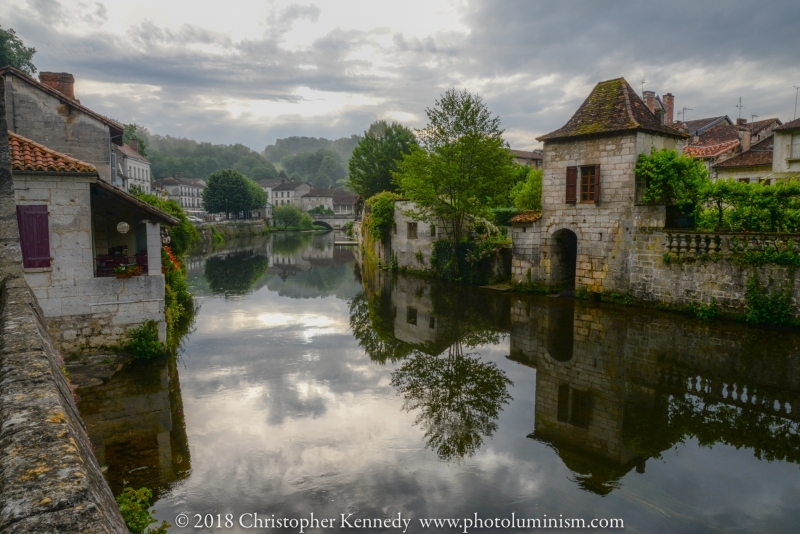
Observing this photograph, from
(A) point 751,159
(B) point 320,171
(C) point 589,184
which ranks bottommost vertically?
(C) point 589,184

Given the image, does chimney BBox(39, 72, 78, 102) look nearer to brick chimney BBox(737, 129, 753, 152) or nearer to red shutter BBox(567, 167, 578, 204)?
red shutter BBox(567, 167, 578, 204)

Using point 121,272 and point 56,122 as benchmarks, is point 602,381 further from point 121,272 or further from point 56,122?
point 56,122

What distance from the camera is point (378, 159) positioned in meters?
47.2

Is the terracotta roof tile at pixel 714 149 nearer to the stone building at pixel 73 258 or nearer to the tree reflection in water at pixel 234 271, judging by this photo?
the tree reflection in water at pixel 234 271

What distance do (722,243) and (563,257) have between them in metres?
6.88

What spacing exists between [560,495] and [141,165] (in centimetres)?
6887

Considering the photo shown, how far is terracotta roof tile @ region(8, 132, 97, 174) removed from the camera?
10.6 meters

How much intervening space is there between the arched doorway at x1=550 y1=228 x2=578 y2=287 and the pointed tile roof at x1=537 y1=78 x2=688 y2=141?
4054 millimetres

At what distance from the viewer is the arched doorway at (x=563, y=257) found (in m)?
21.9

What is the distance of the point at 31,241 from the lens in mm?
10781

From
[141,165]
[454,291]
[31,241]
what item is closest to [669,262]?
[454,291]

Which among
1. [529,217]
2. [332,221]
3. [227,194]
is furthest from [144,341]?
[332,221]

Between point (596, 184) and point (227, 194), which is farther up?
point (227, 194)

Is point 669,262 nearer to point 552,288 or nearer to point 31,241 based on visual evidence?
point 552,288
